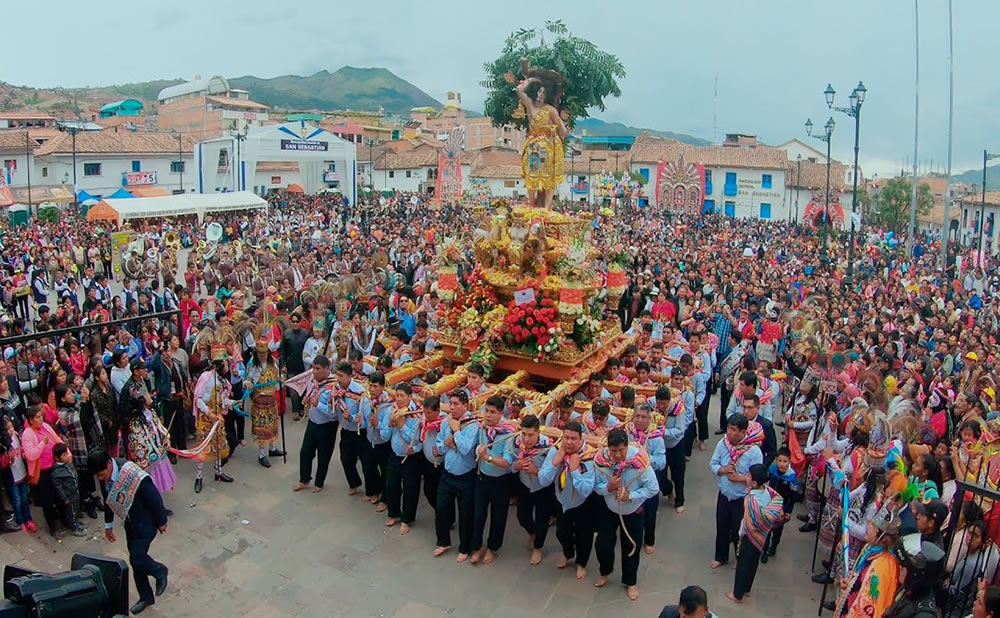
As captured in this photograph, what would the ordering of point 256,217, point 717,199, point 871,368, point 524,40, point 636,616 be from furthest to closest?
point 717,199, point 256,217, point 524,40, point 871,368, point 636,616

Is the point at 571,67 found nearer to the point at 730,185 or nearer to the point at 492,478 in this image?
the point at 492,478

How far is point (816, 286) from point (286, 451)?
37.0 feet

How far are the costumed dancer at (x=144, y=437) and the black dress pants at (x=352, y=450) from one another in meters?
1.74

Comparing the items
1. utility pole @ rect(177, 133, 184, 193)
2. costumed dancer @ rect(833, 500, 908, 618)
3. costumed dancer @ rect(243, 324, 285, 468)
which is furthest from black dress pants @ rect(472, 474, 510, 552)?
utility pole @ rect(177, 133, 184, 193)

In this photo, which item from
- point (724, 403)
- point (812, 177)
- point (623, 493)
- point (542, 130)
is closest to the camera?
point (623, 493)

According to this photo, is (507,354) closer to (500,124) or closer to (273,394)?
(273,394)

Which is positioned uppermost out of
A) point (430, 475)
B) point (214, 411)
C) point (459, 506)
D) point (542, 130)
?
point (542, 130)

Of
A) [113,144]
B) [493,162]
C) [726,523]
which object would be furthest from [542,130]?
[493,162]

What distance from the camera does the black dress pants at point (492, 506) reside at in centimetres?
691

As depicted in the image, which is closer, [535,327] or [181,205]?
[535,327]

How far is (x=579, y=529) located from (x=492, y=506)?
2.68 feet

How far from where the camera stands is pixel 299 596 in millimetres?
6523

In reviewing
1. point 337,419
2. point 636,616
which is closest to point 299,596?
point 337,419

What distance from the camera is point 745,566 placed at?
6477 mm
